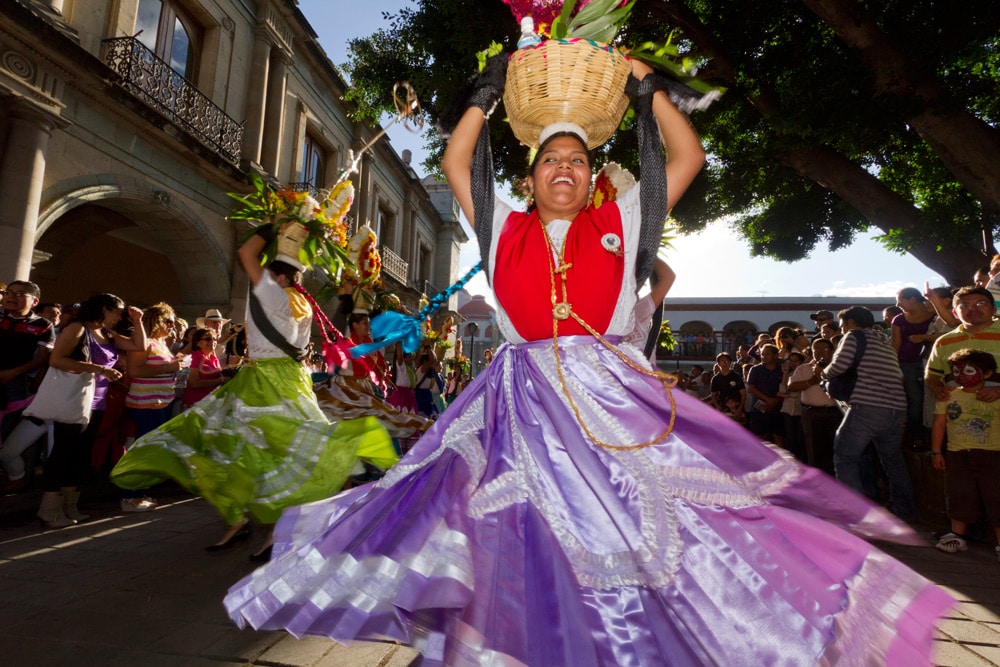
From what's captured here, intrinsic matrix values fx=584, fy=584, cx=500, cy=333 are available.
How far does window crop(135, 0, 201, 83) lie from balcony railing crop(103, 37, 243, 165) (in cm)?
35

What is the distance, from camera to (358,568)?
1425mm

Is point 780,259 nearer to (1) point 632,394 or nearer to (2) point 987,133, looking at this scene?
(2) point 987,133

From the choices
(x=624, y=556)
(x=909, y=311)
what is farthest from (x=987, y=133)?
(x=624, y=556)

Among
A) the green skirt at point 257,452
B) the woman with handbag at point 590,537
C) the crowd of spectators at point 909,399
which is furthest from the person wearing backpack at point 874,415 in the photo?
the green skirt at point 257,452


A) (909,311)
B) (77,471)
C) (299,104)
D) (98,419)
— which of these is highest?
(299,104)

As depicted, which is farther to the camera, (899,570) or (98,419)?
(98,419)

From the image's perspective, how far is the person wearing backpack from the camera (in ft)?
17.5

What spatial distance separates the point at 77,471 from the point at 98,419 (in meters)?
1.14

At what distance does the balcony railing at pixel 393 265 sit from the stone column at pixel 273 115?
7805 millimetres

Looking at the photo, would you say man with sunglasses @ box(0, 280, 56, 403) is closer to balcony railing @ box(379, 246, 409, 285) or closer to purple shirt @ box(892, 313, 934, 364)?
purple shirt @ box(892, 313, 934, 364)

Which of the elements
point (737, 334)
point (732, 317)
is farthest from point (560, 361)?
point (732, 317)

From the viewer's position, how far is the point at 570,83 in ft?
6.81

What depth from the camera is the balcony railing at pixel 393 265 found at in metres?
22.5

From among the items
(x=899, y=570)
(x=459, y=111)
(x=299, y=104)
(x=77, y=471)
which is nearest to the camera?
(x=899, y=570)
